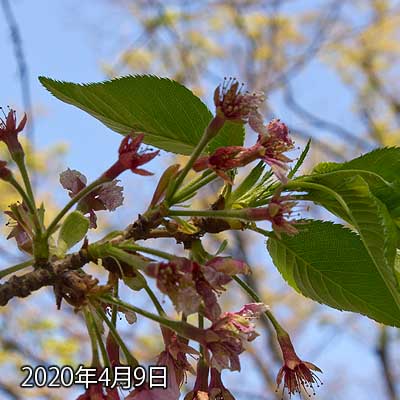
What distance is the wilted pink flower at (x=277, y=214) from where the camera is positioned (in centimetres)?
85

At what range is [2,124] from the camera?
101 centimetres

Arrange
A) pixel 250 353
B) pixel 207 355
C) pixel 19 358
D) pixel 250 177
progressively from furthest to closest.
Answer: pixel 250 353 → pixel 19 358 → pixel 250 177 → pixel 207 355

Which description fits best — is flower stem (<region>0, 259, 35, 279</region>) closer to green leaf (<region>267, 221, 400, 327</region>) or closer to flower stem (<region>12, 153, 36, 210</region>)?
flower stem (<region>12, 153, 36, 210</region>)

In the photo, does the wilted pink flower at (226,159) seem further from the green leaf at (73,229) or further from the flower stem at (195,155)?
the green leaf at (73,229)

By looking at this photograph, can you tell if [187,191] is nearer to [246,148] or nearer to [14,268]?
[246,148]

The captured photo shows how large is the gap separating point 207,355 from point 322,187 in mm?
271

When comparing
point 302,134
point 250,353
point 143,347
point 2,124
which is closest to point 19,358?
point 143,347

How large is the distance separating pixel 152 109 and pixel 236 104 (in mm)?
166

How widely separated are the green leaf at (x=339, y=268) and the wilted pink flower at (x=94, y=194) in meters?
0.25

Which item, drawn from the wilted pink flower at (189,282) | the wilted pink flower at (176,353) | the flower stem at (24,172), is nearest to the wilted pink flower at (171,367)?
the wilted pink flower at (176,353)

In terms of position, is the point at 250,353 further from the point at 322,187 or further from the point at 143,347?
the point at 322,187

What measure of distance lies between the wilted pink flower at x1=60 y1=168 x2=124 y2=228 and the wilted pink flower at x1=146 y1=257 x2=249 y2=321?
0.26m

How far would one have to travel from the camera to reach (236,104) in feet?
3.09

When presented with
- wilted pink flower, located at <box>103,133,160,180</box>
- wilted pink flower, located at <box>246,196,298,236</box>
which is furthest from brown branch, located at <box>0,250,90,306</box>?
wilted pink flower, located at <box>246,196,298,236</box>
